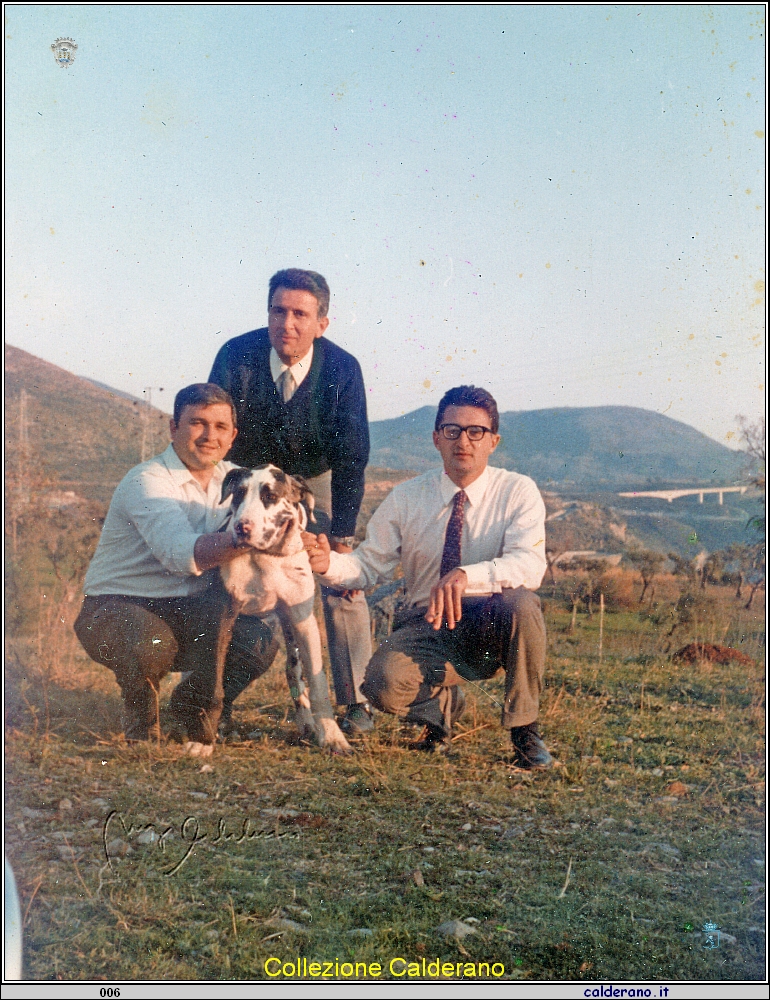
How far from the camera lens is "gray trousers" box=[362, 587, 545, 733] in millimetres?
3699

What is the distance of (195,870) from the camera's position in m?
3.35

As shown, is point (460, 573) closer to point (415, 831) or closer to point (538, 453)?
point (538, 453)

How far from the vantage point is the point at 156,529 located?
12.0ft

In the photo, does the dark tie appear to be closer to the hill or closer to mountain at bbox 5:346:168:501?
the hill

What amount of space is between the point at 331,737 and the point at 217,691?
564 mm

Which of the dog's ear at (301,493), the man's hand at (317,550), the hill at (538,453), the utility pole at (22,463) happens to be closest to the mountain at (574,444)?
the hill at (538,453)

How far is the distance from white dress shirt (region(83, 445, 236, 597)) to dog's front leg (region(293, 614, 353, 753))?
51cm

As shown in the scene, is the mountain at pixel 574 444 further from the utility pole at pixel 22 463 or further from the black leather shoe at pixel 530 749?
the utility pole at pixel 22 463

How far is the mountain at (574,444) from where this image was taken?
3.70m

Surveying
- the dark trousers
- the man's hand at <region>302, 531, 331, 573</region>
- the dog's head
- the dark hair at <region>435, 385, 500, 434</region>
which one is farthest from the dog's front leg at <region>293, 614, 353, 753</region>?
the dark hair at <region>435, 385, 500, 434</region>

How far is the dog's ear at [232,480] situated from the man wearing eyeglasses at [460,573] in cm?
41

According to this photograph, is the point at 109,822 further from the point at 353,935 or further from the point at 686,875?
the point at 686,875

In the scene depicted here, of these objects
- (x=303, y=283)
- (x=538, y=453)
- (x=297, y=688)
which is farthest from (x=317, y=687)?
(x=303, y=283)
